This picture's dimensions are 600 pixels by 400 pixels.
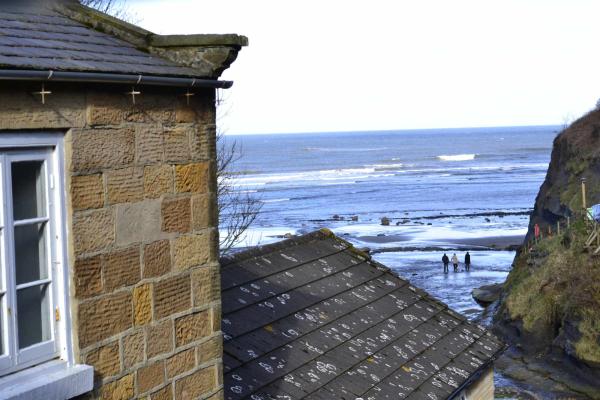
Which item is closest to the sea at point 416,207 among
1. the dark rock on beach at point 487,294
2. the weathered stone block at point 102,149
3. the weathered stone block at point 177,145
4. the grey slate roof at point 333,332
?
the dark rock on beach at point 487,294

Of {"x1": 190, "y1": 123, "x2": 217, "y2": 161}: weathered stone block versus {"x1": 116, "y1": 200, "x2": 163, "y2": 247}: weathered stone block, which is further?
{"x1": 190, "y1": 123, "x2": 217, "y2": 161}: weathered stone block

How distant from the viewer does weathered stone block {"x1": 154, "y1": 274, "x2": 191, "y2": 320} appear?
16.4 feet

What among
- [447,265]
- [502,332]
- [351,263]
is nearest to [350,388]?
[351,263]

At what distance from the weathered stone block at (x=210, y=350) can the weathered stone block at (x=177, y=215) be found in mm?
807

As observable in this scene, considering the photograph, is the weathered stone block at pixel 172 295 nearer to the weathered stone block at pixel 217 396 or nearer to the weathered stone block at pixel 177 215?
the weathered stone block at pixel 177 215

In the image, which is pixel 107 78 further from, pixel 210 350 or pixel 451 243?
pixel 451 243

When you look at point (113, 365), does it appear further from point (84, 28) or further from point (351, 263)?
point (351, 263)

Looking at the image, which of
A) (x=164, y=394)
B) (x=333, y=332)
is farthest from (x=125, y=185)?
(x=333, y=332)

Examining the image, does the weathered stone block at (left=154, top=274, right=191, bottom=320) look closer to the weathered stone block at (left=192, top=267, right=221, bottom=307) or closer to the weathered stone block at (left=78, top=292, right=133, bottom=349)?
the weathered stone block at (left=192, top=267, right=221, bottom=307)

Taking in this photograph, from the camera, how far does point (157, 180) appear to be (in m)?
4.94

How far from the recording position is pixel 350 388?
8.04 meters

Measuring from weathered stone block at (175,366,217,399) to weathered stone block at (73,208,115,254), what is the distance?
1.16 metres

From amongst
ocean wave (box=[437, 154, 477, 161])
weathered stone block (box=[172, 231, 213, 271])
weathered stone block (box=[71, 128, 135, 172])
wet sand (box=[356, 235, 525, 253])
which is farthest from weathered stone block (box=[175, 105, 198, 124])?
ocean wave (box=[437, 154, 477, 161])

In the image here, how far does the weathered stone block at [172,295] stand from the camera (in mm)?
4984
